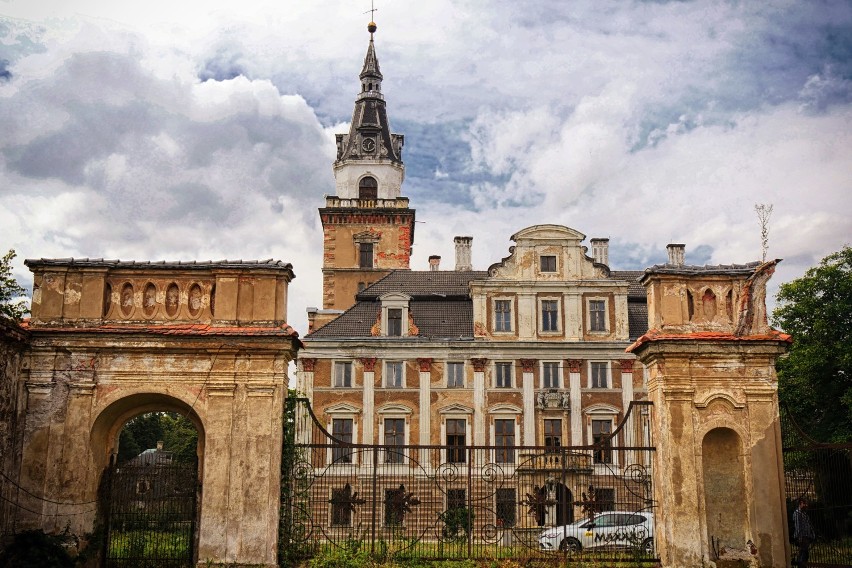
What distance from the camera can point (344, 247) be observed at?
145 ft

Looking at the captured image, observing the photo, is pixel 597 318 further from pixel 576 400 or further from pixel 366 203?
pixel 366 203

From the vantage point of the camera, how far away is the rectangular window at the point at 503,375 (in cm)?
3409

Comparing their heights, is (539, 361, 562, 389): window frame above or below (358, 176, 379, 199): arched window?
below

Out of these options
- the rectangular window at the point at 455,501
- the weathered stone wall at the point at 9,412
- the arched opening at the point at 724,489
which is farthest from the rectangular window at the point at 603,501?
the weathered stone wall at the point at 9,412

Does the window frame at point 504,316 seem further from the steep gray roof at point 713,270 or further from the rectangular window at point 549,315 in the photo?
the steep gray roof at point 713,270

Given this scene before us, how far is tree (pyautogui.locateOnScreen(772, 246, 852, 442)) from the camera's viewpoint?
28438 mm

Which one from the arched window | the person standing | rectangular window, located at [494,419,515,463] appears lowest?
the person standing

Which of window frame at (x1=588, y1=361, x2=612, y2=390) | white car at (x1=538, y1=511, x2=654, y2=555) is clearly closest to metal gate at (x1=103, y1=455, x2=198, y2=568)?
white car at (x1=538, y1=511, x2=654, y2=555)

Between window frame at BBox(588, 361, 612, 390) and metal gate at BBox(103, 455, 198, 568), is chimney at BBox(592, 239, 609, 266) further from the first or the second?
metal gate at BBox(103, 455, 198, 568)

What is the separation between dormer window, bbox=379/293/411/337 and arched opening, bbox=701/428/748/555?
22.4 m

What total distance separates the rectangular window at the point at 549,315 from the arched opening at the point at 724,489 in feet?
71.6

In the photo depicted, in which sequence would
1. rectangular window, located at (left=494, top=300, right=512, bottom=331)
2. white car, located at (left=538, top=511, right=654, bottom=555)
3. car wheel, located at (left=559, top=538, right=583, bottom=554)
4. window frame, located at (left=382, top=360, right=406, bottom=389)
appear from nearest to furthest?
1. car wheel, located at (left=559, top=538, right=583, bottom=554)
2. white car, located at (left=538, top=511, right=654, bottom=555)
3. window frame, located at (left=382, top=360, right=406, bottom=389)
4. rectangular window, located at (left=494, top=300, right=512, bottom=331)

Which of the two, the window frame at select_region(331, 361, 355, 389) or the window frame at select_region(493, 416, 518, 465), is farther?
the window frame at select_region(331, 361, 355, 389)

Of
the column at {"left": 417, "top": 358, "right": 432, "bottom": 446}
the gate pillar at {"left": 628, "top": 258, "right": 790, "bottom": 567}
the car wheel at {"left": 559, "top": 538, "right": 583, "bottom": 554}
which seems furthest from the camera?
the column at {"left": 417, "top": 358, "right": 432, "bottom": 446}
